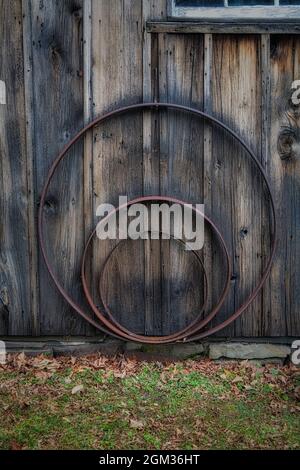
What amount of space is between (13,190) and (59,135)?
1.61 ft

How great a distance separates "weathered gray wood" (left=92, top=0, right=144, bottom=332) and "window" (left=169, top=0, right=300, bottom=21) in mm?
288

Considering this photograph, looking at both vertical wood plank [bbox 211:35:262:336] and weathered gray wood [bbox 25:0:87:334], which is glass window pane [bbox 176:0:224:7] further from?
weathered gray wood [bbox 25:0:87:334]

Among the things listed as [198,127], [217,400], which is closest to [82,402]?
[217,400]

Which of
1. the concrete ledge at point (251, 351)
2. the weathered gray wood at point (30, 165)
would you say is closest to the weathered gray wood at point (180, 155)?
the concrete ledge at point (251, 351)

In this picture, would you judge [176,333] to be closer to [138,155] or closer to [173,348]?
[173,348]

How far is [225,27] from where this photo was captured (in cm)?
367

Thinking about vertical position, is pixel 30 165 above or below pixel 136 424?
above

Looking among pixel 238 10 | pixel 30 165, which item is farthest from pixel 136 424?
pixel 238 10

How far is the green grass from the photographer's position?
119 inches

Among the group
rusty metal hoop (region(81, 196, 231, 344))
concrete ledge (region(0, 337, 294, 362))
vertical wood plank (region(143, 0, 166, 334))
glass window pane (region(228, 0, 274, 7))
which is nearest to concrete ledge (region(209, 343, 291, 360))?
concrete ledge (region(0, 337, 294, 362))

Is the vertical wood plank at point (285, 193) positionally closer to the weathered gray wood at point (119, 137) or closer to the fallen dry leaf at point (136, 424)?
the weathered gray wood at point (119, 137)

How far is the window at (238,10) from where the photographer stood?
3.73 m

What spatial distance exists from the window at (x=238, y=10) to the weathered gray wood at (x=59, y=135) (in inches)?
26.8
